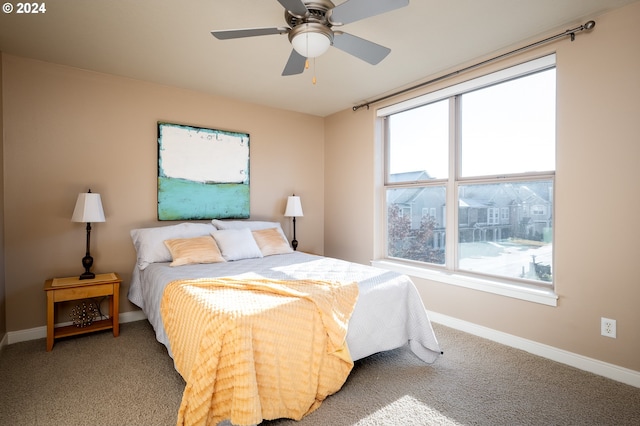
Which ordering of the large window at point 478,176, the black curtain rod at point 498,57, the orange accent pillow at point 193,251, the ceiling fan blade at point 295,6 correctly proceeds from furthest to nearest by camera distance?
the orange accent pillow at point 193,251 → the large window at point 478,176 → the black curtain rod at point 498,57 → the ceiling fan blade at point 295,6

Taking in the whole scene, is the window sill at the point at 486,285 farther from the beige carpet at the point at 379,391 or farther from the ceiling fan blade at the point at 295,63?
the ceiling fan blade at the point at 295,63

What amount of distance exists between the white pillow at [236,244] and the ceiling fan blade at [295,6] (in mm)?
2226

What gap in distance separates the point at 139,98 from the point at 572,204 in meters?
4.07

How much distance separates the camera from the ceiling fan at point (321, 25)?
5.61ft

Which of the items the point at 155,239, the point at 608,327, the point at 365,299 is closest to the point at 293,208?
the point at 155,239

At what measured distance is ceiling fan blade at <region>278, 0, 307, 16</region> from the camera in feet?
5.57

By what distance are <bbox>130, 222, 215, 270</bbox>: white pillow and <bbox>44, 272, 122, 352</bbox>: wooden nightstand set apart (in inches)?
12.0

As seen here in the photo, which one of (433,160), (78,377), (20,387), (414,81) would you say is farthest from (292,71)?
(20,387)

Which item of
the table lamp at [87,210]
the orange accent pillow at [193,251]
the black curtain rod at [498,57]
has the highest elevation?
the black curtain rod at [498,57]

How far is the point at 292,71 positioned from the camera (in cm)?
242

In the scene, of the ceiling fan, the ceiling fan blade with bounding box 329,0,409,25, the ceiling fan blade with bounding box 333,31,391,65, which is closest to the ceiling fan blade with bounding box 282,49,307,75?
the ceiling fan

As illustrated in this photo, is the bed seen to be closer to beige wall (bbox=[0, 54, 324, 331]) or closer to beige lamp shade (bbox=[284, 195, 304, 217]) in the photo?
beige wall (bbox=[0, 54, 324, 331])

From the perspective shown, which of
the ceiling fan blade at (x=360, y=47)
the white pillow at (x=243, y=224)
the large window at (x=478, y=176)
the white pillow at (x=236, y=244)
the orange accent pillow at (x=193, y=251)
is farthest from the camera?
the white pillow at (x=243, y=224)

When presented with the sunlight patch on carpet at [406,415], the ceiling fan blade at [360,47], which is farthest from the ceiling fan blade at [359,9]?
the sunlight patch on carpet at [406,415]
